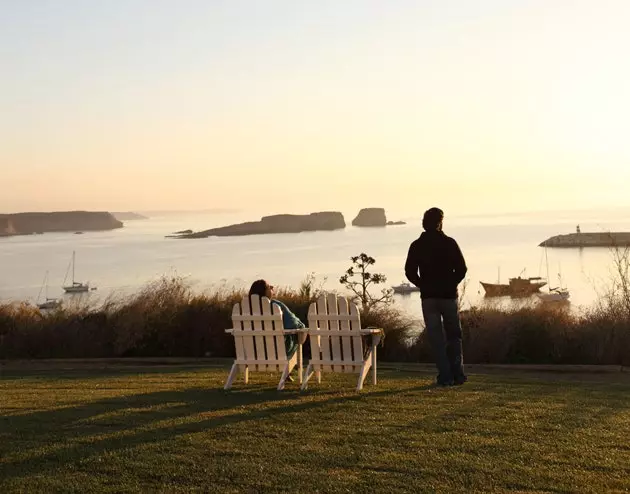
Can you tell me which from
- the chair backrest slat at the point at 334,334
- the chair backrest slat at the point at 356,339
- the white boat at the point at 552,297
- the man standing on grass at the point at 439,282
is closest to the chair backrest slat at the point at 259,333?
the chair backrest slat at the point at 334,334

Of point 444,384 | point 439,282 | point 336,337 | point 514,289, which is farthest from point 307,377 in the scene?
point 514,289

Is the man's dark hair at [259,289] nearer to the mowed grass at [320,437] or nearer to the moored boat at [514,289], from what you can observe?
the mowed grass at [320,437]

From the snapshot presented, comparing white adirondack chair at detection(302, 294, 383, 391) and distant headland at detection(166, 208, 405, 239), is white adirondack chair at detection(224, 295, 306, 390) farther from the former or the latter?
distant headland at detection(166, 208, 405, 239)

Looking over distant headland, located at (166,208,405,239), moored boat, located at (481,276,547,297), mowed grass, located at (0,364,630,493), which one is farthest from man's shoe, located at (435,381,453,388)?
distant headland, located at (166,208,405,239)

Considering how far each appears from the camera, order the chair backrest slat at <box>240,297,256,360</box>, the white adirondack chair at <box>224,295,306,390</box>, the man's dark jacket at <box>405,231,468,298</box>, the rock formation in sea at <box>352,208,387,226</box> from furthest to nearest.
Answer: the rock formation in sea at <box>352,208,387,226</box> < the chair backrest slat at <box>240,297,256,360</box> < the white adirondack chair at <box>224,295,306,390</box> < the man's dark jacket at <box>405,231,468,298</box>

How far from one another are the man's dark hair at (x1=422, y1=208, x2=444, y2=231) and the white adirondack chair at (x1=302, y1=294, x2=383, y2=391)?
1175 millimetres

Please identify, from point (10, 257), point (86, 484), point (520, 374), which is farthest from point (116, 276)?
point (86, 484)

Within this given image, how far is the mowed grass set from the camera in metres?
5.10

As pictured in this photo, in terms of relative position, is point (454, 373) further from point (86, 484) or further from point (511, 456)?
→ point (86, 484)

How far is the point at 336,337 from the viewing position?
870 centimetres

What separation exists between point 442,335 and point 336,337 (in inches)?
44.9

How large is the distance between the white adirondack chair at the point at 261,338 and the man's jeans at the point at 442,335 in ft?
4.59

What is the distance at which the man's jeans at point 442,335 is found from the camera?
857cm

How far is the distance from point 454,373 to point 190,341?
17.2ft
